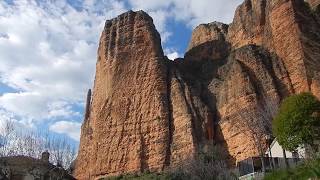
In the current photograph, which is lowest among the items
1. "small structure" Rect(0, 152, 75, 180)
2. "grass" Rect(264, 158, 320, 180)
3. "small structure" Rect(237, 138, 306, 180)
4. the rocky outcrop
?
"grass" Rect(264, 158, 320, 180)

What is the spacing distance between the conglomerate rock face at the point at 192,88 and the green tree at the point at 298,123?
496 inches

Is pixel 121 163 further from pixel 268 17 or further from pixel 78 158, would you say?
pixel 268 17

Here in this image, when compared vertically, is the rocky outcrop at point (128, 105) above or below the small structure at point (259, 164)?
above

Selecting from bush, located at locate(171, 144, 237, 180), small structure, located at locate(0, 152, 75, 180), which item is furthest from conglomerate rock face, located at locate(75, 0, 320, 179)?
small structure, located at locate(0, 152, 75, 180)

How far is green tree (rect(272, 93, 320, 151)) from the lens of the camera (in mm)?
31453

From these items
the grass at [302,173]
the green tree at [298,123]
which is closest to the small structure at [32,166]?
the green tree at [298,123]

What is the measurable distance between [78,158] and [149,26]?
66.5ft

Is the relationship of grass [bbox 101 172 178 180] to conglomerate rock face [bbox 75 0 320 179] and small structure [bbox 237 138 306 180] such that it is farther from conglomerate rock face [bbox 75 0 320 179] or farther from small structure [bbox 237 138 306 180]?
small structure [bbox 237 138 306 180]

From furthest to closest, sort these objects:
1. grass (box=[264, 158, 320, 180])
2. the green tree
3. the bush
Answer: the bush → the green tree → grass (box=[264, 158, 320, 180])

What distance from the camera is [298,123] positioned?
3203 cm

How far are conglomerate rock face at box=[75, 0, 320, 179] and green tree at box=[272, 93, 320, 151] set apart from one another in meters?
12.6

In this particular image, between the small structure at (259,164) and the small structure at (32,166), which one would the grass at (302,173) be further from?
the small structure at (32,166)

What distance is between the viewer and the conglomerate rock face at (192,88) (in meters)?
51.7

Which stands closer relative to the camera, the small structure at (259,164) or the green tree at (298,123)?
the green tree at (298,123)
